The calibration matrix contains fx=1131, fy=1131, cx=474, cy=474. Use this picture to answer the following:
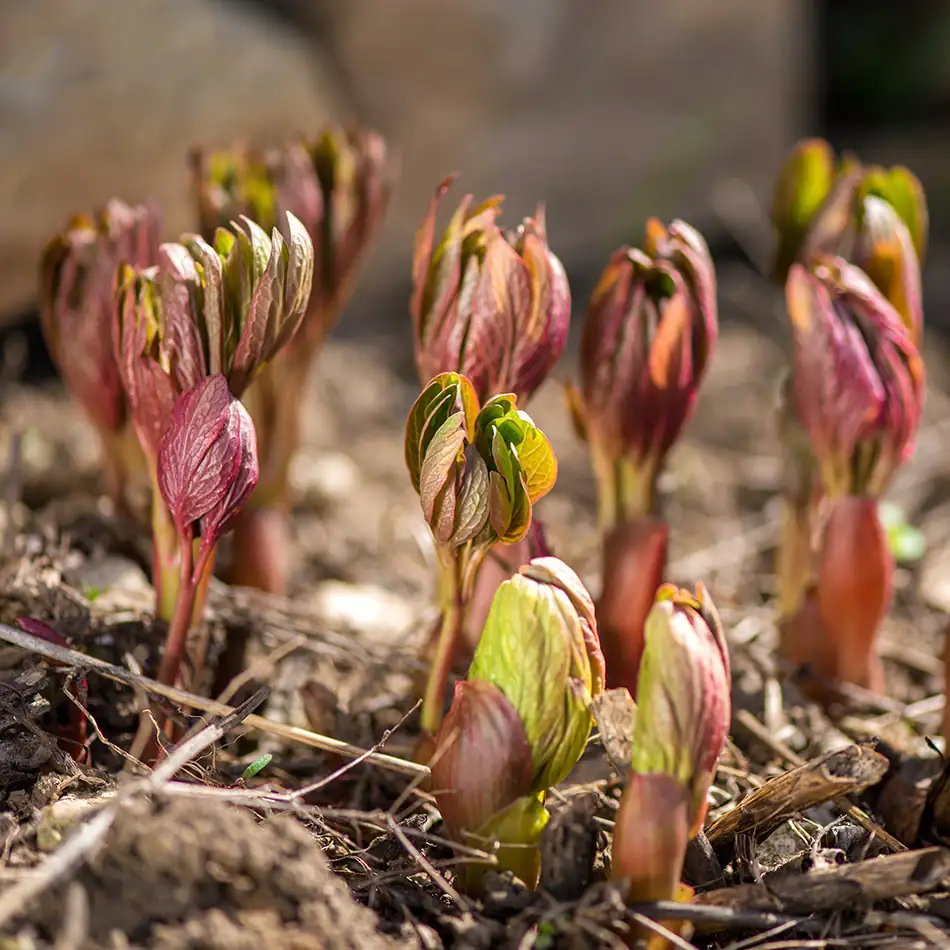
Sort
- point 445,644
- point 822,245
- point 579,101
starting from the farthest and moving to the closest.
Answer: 1. point 579,101
2. point 822,245
3. point 445,644

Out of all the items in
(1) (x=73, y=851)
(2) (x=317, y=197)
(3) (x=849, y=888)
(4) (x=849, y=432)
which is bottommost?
(3) (x=849, y=888)

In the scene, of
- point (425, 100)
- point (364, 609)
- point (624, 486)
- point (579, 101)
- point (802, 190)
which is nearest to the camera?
point (624, 486)

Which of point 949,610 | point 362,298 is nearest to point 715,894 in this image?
point 949,610

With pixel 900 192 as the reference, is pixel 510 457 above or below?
below

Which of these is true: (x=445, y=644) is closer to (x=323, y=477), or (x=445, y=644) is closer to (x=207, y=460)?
(x=207, y=460)

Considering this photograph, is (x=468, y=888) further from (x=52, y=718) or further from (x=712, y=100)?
(x=712, y=100)

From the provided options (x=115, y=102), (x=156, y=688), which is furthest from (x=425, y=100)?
(x=156, y=688)

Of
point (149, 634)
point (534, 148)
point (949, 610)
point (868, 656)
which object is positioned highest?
point (534, 148)
